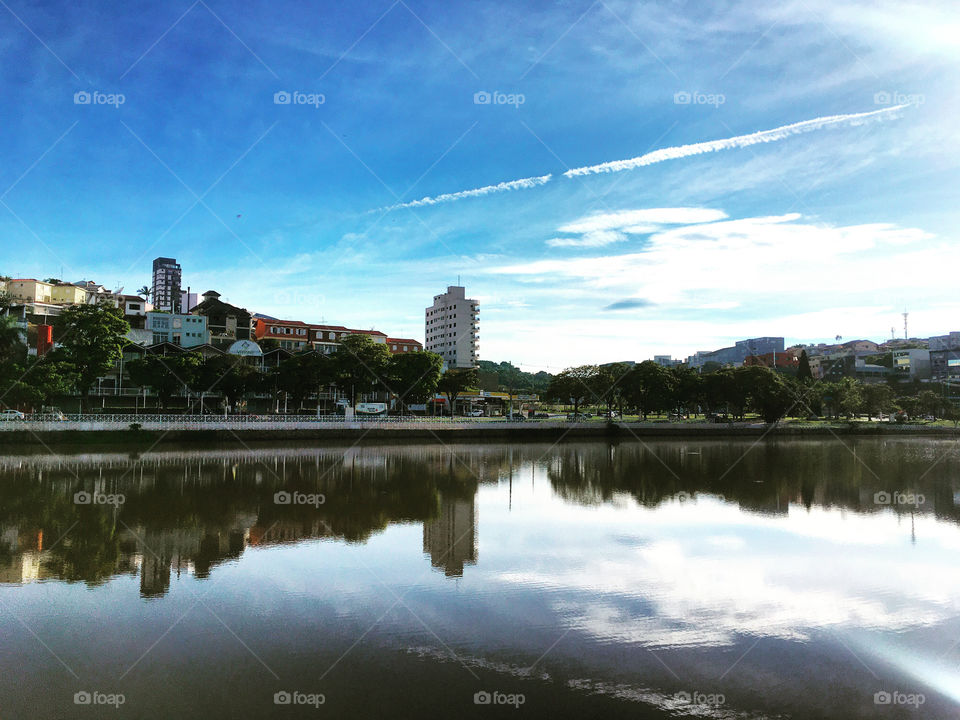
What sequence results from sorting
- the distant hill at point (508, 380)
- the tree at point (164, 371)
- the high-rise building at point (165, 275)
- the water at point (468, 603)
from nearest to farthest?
the water at point (468, 603) < the tree at point (164, 371) < the distant hill at point (508, 380) < the high-rise building at point (165, 275)

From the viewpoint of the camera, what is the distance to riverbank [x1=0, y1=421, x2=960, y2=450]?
38156 mm

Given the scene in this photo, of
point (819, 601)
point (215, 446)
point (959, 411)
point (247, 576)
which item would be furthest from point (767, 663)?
point (959, 411)

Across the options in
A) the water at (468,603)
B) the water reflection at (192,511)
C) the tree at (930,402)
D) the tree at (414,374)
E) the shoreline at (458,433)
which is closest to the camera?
the water at (468,603)

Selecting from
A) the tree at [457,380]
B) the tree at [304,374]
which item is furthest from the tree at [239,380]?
the tree at [457,380]

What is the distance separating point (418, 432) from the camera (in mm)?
52156

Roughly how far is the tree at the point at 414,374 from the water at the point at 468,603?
118ft

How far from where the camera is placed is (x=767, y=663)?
900 centimetres

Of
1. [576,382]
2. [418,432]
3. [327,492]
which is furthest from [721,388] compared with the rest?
[327,492]

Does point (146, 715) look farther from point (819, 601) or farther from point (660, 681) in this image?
point (819, 601)

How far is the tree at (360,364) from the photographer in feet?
188

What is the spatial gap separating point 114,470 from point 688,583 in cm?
2670

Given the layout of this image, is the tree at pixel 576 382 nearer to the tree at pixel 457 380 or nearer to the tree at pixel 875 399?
the tree at pixel 457 380

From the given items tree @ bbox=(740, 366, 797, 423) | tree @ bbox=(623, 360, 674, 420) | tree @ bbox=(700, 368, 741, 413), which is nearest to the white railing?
tree @ bbox=(623, 360, 674, 420)

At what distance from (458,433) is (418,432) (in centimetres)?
423
